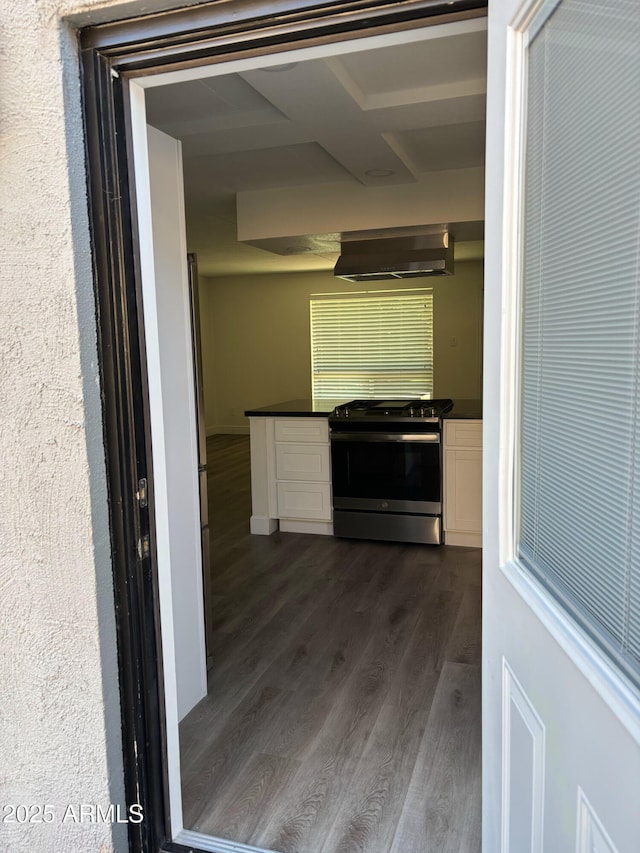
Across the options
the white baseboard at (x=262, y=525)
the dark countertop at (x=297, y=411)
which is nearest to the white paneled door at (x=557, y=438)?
the dark countertop at (x=297, y=411)

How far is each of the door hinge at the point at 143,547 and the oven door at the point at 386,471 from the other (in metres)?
2.93

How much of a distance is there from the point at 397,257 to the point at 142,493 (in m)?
3.25

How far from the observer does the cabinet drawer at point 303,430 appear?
4570 millimetres

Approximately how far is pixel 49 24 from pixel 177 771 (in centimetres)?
182

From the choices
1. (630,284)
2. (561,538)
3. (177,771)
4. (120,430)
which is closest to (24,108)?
(120,430)

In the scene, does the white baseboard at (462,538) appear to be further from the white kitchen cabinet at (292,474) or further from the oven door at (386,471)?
the white kitchen cabinet at (292,474)

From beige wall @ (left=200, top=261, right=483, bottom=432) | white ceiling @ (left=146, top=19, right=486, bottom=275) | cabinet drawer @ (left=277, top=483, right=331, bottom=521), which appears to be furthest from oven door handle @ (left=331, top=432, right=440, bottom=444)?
beige wall @ (left=200, top=261, right=483, bottom=432)

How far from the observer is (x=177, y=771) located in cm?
169

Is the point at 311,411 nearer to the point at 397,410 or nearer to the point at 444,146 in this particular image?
the point at 397,410

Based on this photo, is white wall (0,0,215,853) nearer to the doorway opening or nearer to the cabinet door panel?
the doorway opening

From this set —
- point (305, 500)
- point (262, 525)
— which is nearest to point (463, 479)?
point (305, 500)

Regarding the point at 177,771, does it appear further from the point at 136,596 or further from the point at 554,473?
the point at 554,473

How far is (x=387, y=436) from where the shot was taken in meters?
4.36

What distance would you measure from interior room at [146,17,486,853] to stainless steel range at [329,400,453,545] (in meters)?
0.08
